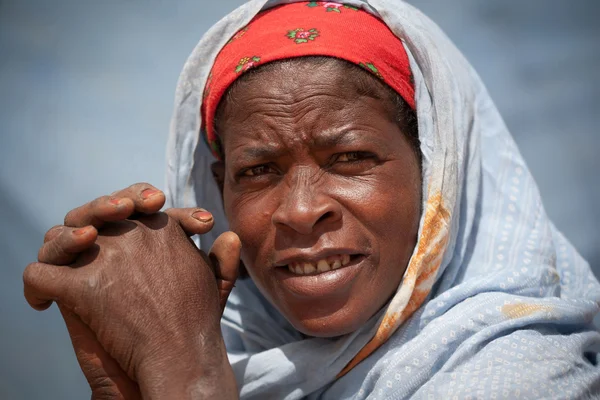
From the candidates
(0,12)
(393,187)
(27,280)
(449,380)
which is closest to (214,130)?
(393,187)

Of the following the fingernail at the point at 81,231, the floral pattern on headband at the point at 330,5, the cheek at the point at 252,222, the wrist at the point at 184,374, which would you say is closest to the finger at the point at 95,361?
the wrist at the point at 184,374

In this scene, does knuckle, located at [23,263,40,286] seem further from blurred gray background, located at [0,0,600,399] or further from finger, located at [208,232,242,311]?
blurred gray background, located at [0,0,600,399]

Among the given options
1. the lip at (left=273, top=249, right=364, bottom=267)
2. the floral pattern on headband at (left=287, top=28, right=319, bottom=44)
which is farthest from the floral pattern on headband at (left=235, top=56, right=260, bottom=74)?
the lip at (left=273, top=249, right=364, bottom=267)

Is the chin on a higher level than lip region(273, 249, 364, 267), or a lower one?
lower

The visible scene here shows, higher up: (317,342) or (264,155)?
(264,155)

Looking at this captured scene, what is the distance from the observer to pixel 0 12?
3.71m

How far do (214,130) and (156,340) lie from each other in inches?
36.5

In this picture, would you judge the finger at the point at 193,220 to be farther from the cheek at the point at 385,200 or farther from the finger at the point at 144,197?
the cheek at the point at 385,200

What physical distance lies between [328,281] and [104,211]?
682 millimetres

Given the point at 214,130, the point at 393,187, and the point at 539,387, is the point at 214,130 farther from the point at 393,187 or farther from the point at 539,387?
the point at 539,387

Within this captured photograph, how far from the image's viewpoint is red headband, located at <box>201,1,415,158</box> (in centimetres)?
218

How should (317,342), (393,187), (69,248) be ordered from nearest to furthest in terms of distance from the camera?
(69,248), (393,187), (317,342)

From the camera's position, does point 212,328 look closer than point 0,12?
Yes

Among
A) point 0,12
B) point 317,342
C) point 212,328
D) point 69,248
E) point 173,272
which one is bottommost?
point 317,342
